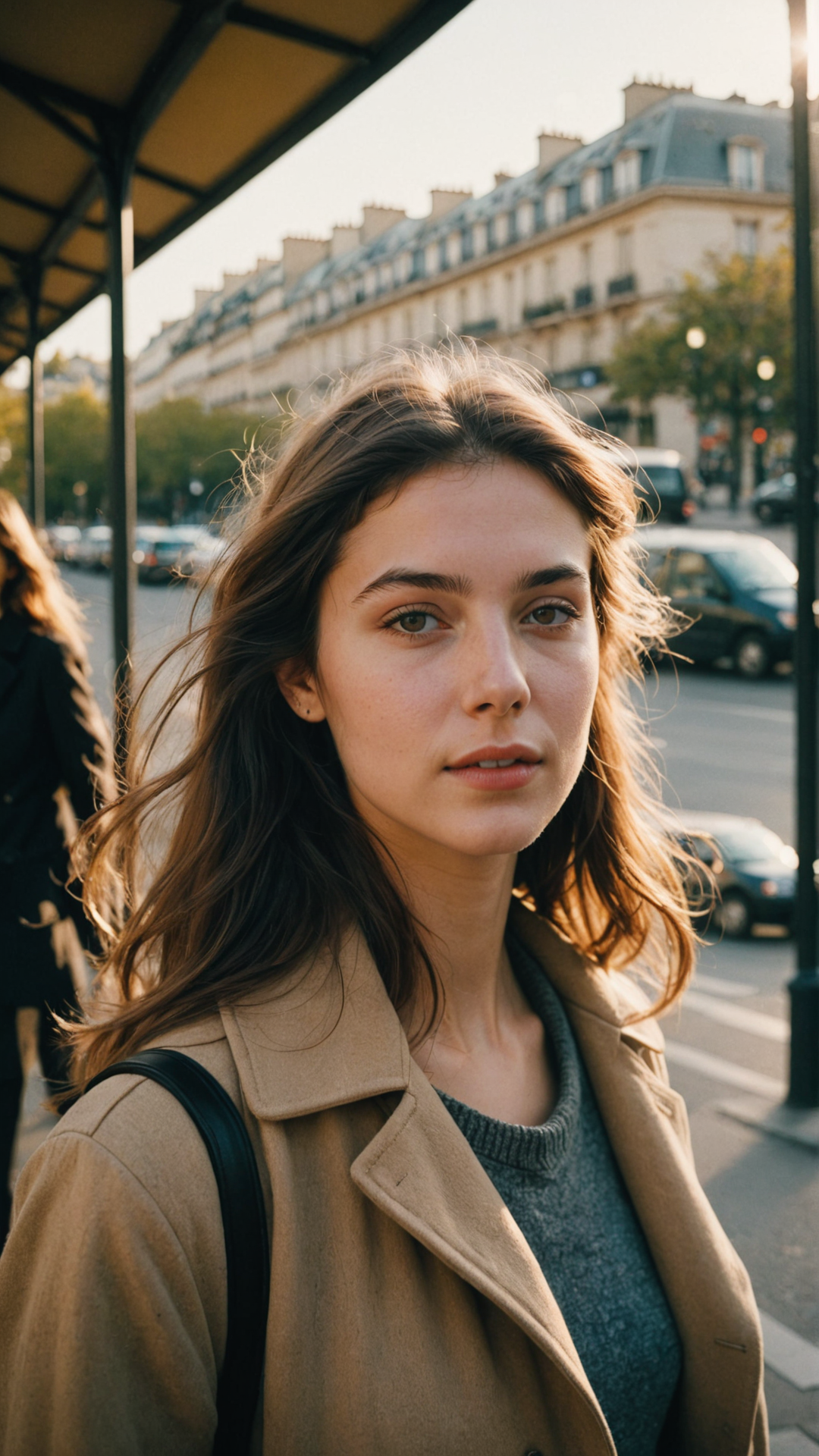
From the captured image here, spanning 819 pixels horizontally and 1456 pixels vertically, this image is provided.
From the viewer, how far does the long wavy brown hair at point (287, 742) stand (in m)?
1.43

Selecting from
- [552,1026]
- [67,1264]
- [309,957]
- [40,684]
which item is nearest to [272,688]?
[309,957]

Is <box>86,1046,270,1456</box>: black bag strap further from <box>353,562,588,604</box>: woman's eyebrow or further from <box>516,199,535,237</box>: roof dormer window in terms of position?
<box>516,199,535,237</box>: roof dormer window

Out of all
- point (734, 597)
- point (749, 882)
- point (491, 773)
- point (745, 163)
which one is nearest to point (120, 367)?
point (491, 773)

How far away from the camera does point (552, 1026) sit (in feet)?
5.75

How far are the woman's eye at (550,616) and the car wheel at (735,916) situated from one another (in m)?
5.83

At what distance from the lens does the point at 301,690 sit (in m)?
1.56

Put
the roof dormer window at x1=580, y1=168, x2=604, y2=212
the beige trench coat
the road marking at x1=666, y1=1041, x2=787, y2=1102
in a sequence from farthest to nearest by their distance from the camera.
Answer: the roof dormer window at x1=580, y1=168, x2=604, y2=212
the road marking at x1=666, y1=1041, x2=787, y2=1102
the beige trench coat

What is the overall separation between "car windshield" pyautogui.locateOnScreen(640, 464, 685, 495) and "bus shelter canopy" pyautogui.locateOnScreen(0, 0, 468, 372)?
28632 mm

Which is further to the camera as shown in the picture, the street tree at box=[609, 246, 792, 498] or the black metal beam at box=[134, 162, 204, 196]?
the street tree at box=[609, 246, 792, 498]

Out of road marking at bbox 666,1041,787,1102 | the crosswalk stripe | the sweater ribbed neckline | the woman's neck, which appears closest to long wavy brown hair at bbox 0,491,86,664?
the sweater ribbed neckline

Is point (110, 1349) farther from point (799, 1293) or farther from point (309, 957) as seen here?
point (799, 1293)

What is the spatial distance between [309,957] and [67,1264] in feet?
1.47

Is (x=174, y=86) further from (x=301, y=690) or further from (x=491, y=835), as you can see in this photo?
(x=491, y=835)

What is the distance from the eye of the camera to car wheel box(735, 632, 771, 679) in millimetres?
17328
